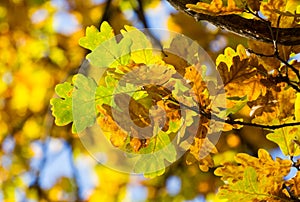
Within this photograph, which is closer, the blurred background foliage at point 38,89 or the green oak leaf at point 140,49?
the green oak leaf at point 140,49

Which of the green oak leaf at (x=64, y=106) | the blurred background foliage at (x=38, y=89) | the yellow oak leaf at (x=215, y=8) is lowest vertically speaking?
the blurred background foliage at (x=38, y=89)

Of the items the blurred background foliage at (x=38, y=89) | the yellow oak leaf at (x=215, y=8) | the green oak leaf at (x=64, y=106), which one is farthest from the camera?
the blurred background foliage at (x=38, y=89)

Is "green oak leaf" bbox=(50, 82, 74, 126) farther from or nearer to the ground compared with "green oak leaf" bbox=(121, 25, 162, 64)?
nearer to the ground

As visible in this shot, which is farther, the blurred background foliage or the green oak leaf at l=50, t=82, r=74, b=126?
the blurred background foliage

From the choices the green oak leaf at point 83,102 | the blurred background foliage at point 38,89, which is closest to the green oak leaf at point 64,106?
the green oak leaf at point 83,102

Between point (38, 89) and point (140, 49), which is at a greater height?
point (140, 49)

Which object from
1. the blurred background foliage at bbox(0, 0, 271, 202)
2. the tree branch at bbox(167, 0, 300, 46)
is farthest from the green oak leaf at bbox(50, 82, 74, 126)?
the blurred background foliage at bbox(0, 0, 271, 202)

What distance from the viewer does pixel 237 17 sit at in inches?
35.1

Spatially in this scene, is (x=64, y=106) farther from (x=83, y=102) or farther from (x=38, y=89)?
(x=38, y=89)

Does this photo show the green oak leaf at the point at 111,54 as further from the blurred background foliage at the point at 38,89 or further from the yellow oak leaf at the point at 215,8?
the blurred background foliage at the point at 38,89

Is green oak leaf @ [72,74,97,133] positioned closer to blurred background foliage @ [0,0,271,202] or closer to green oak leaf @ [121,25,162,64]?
green oak leaf @ [121,25,162,64]

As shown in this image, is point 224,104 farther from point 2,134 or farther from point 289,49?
point 2,134

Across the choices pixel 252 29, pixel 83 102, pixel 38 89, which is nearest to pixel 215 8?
pixel 252 29

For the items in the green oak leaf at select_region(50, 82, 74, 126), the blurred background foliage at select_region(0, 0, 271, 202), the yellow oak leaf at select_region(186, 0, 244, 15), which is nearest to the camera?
the yellow oak leaf at select_region(186, 0, 244, 15)
